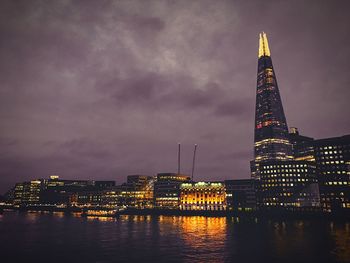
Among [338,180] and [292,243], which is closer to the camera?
[292,243]

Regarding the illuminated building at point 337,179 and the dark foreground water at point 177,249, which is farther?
the illuminated building at point 337,179

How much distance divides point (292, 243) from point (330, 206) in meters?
137

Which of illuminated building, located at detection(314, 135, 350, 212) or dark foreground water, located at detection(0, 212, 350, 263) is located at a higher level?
illuminated building, located at detection(314, 135, 350, 212)

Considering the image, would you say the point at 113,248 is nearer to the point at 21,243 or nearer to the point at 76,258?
the point at 76,258

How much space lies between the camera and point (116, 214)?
193375 millimetres

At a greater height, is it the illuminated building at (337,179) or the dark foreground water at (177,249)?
the illuminated building at (337,179)

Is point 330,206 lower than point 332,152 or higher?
lower

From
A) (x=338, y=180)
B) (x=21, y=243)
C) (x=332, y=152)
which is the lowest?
(x=21, y=243)

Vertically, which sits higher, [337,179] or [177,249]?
[337,179]

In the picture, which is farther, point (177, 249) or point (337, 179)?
point (337, 179)

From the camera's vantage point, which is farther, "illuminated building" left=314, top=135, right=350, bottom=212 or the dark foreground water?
"illuminated building" left=314, top=135, right=350, bottom=212

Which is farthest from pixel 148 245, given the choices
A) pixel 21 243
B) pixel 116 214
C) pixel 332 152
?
pixel 332 152

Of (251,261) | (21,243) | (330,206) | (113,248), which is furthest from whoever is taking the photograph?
(330,206)

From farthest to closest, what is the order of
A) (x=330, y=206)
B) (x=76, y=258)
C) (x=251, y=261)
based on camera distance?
(x=330, y=206)
(x=76, y=258)
(x=251, y=261)
